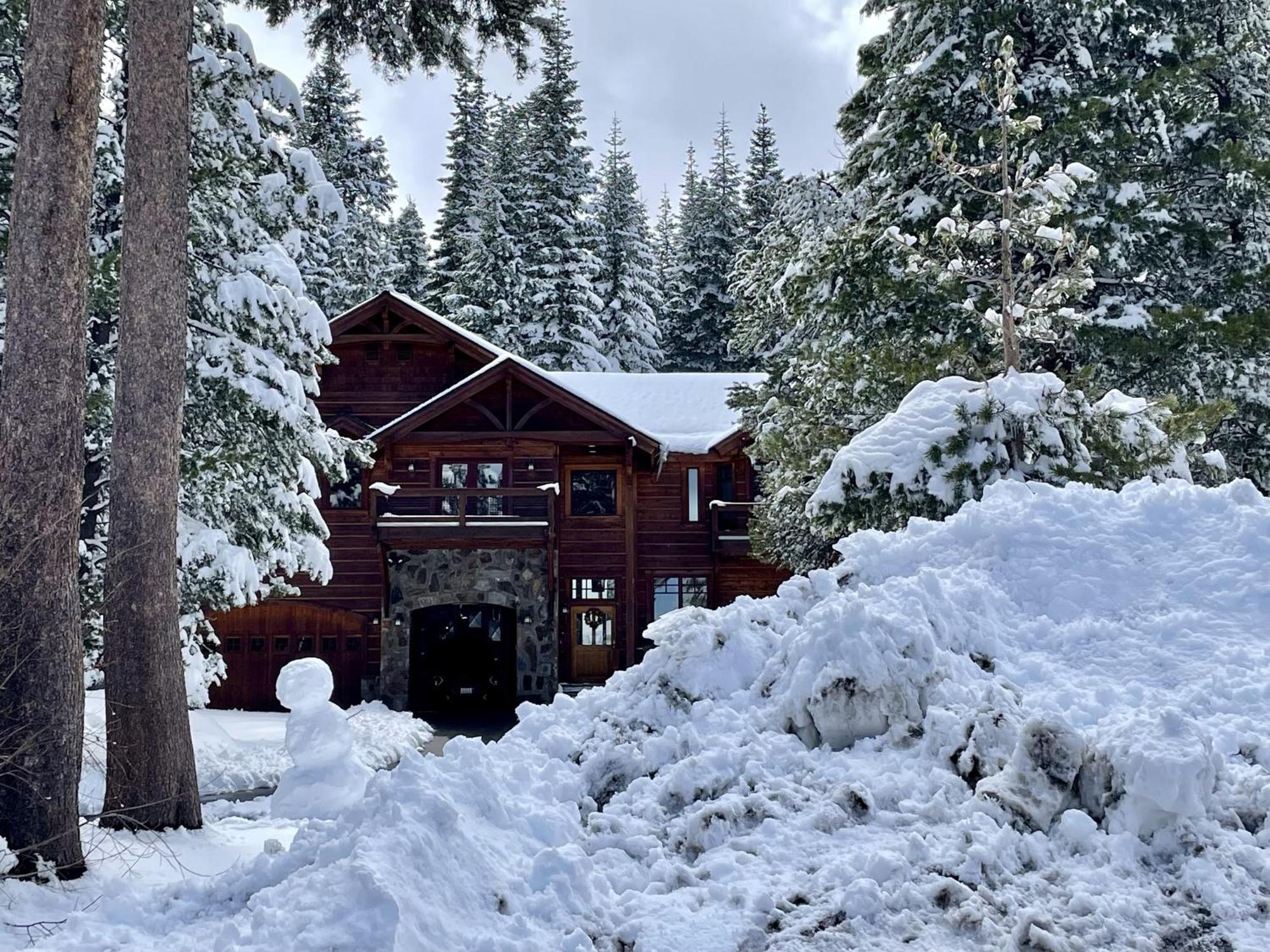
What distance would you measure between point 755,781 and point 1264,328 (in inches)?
427

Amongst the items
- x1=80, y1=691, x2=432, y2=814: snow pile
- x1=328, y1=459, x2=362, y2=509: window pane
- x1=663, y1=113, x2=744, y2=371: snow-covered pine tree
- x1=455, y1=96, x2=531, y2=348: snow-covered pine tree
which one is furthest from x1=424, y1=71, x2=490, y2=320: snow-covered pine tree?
x1=80, y1=691, x2=432, y2=814: snow pile

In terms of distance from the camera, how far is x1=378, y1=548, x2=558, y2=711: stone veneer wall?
64.7 feet

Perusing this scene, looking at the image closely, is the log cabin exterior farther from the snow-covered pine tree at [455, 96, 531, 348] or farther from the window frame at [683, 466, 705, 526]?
the snow-covered pine tree at [455, 96, 531, 348]

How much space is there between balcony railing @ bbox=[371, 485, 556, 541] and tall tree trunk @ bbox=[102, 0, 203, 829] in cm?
1246

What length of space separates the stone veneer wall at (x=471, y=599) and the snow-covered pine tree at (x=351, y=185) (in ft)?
44.2

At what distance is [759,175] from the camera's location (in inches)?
1494

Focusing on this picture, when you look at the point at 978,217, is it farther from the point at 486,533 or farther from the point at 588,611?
the point at 588,611

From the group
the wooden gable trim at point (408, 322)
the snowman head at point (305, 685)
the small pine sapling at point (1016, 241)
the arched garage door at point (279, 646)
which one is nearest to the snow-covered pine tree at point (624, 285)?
the wooden gable trim at point (408, 322)

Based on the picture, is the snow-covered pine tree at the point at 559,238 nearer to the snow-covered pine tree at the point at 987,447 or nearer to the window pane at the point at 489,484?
the window pane at the point at 489,484

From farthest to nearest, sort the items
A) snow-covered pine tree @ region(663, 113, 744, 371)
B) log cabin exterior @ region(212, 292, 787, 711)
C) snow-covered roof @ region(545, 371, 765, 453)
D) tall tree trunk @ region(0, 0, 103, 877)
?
snow-covered pine tree @ region(663, 113, 744, 371)
snow-covered roof @ region(545, 371, 765, 453)
log cabin exterior @ region(212, 292, 787, 711)
tall tree trunk @ region(0, 0, 103, 877)

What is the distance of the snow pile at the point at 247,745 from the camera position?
10.1 m

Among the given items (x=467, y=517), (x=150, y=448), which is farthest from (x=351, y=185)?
(x=150, y=448)

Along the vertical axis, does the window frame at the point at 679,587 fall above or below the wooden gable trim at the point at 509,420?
below

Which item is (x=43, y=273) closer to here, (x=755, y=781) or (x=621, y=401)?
(x=755, y=781)
